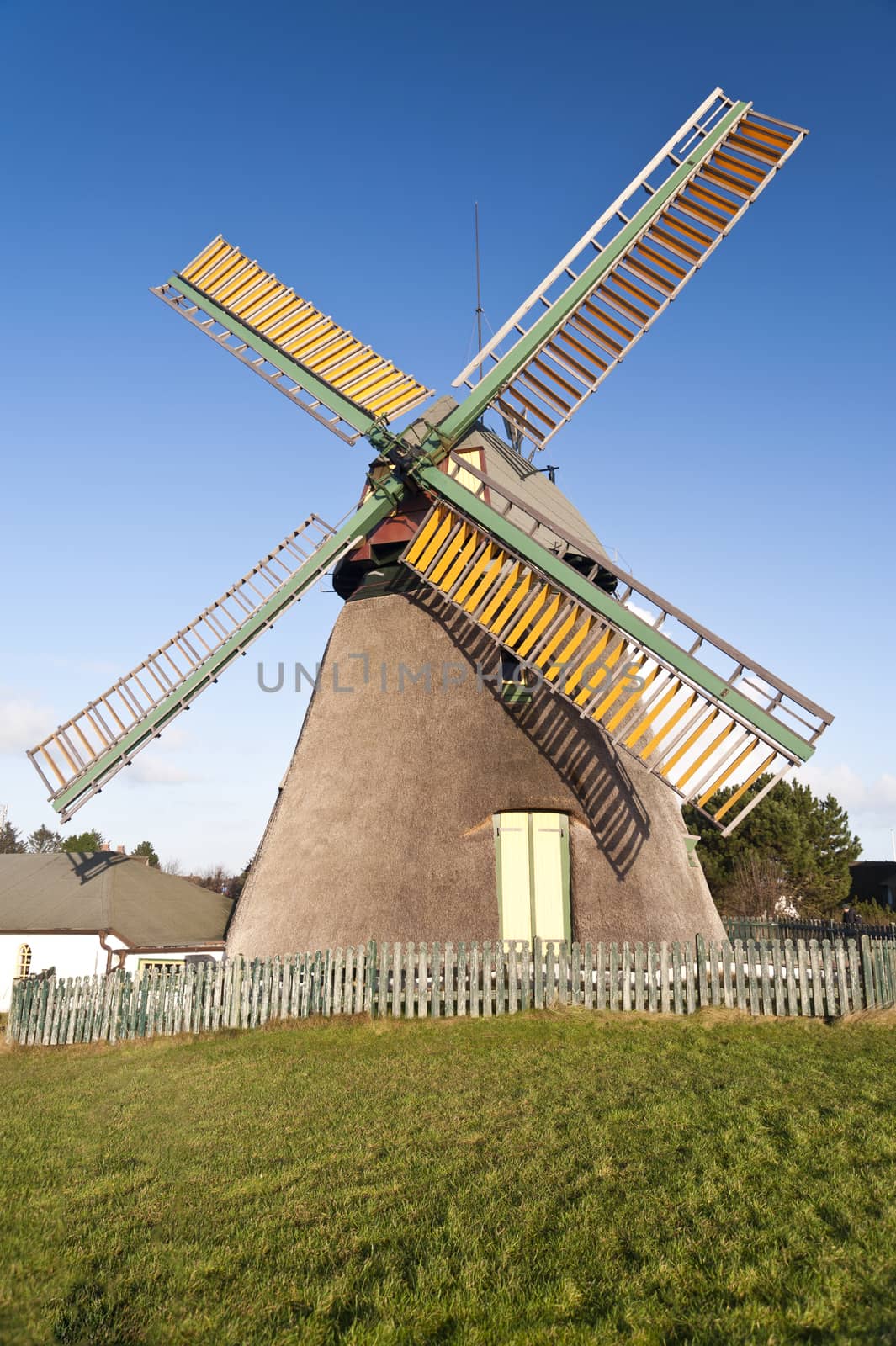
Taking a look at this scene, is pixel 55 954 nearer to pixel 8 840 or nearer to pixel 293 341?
pixel 293 341

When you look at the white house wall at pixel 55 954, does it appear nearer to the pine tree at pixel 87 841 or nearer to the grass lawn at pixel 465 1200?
the grass lawn at pixel 465 1200

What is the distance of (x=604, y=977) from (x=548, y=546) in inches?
234

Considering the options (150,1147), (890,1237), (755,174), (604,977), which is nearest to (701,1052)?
(604,977)

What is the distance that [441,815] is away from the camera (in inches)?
457

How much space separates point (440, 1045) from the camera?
9719 millimetres

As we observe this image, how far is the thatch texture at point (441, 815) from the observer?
1144 cm

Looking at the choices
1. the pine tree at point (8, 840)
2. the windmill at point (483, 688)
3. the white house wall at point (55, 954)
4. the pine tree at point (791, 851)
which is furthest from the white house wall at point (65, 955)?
the pine tree at point (8, 840)

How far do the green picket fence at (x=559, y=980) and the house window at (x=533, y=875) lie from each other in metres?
0.28

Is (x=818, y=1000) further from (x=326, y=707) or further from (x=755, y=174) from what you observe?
(x=755, y=174)

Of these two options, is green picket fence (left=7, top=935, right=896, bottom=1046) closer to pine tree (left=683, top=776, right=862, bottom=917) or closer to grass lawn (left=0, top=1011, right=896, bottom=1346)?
grass lawn (left=0, top=1011, right=896, bottom=1346)

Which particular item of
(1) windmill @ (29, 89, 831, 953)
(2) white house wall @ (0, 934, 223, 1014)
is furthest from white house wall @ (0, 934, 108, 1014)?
(1) windmill @ (29, 89, 831, 953)

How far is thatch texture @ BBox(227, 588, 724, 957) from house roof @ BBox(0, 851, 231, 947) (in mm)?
12369

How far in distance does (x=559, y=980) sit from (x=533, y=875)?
1358 millimetres

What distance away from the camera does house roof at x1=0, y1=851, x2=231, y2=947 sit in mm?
23806
